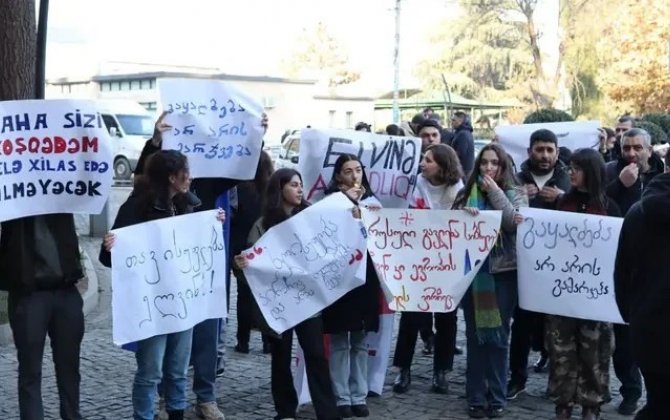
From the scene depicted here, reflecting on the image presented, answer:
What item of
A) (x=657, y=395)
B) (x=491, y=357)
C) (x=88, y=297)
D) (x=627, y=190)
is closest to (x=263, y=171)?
(x=491, y=357)

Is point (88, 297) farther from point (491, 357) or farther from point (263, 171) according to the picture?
point (491, 357)

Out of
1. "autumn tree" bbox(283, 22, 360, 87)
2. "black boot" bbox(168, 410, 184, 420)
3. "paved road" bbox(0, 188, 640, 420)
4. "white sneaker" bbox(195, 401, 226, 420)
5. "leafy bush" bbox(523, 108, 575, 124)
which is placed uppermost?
"autumn tree" bbox(283, 22, 360, 87)

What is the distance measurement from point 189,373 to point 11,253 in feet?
8.26

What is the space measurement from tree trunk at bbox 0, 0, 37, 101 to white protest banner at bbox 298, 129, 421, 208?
357 centimetres

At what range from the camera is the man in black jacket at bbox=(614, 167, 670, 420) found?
386 centimetres

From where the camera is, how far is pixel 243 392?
264 inches

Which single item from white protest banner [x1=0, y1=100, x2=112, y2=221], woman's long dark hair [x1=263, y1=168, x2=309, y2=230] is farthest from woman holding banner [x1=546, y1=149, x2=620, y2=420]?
white protest banner [x1=0, y1=100, x2=112, y2=221]

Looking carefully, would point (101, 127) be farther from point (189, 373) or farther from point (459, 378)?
point (459, 378)

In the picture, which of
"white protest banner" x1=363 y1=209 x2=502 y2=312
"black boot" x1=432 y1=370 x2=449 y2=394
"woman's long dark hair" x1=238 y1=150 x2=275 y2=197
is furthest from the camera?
"woman's long dark hair" x1=238 y1=150 x2=275 y2=197

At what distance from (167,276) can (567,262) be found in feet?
8.64

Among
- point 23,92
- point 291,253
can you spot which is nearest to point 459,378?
point 291,253

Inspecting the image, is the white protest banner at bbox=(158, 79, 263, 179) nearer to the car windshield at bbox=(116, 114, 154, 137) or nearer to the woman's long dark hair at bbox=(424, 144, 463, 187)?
the woman's long dark hair at bbox=(424, 144, 463, 187)

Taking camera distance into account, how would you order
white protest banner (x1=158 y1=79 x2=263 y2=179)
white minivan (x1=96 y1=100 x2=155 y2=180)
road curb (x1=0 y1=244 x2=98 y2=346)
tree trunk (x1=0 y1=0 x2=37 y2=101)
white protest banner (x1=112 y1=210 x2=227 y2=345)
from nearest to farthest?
1. white protest banner (x1=112 y1=210 x2=227 y2=345)
2. white protest banner (x1=158 y1=79 x2=263 y2=179)
3. road curb (x1=0 y1=244 x2=98 y2=346)
4. tree trunk (x1=0 y1=0 x2=37 y2=101)
5. white minivan (x1=96 y1=100 x2=155 y2=180)

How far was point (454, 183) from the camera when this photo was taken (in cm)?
664
